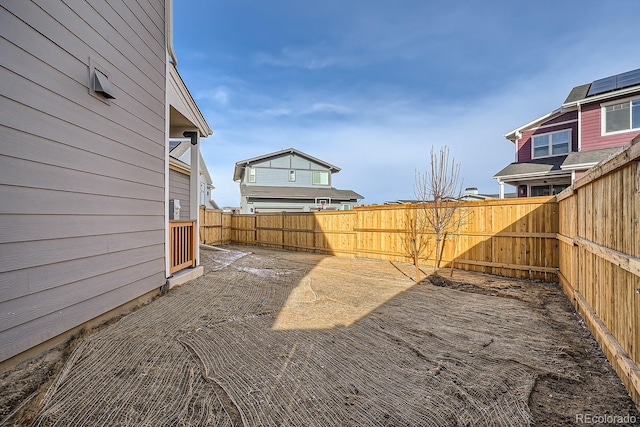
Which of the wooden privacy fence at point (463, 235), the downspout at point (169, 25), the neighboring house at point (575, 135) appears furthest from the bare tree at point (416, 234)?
the downspout at point (169, 25)

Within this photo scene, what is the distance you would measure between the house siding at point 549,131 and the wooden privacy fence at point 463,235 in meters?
8.66

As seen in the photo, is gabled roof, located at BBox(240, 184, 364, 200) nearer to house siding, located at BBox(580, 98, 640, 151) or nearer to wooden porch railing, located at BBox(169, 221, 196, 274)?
house siding, located at BBox(580, 98, 640, 151)

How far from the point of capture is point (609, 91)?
1011cm

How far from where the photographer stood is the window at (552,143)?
40.9 feet

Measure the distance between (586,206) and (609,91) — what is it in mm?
9986

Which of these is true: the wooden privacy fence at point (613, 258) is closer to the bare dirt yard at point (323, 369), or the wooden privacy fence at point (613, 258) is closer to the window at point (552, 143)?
the bare dirt yard at point (323, 369)

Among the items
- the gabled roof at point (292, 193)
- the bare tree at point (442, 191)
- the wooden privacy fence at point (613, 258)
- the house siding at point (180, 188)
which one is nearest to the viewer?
the wooden privacy fence at point (613, 258)

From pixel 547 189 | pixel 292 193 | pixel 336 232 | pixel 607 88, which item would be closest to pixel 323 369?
pixel 336 232

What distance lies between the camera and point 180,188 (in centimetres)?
971

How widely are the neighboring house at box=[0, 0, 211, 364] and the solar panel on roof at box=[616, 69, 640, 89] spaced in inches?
534

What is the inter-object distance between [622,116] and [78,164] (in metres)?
14.7

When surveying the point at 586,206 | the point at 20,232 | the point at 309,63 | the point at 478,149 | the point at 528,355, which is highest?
the point at 309,63

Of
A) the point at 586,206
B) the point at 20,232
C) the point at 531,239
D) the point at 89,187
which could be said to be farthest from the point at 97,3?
the point at 531,239

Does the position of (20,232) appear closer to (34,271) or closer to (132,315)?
(34,271)
